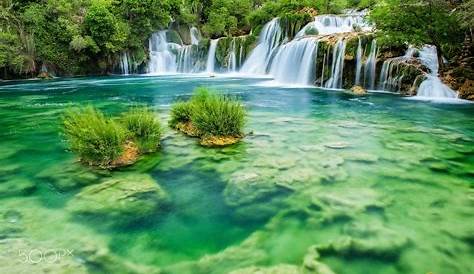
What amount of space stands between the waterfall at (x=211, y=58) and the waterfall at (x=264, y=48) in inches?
130

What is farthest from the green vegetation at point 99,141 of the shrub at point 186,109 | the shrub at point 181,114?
the shrub at point 181,114

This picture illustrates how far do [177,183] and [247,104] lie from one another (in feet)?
28.8

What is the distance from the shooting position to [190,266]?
4285 mm

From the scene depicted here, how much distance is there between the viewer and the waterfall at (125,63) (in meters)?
34.0

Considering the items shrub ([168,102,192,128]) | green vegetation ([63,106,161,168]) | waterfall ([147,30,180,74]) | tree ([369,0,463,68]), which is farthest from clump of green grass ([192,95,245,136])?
waterfall ([147,30,180,74])

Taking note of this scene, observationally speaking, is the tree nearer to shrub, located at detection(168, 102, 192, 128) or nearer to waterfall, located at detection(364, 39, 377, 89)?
waterfall, located at detection(364, 39, 377, 89)

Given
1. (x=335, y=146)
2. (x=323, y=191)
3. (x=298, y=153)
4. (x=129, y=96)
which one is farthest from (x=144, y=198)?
(x=129, y=96)

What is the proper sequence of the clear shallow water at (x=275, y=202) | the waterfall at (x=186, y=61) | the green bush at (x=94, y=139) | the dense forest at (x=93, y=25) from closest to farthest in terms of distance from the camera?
the clear shallow water at (x=275, y=202) → the green bush at (x=94, y=139) → the dense forest at (x=93, y=25) → the waterfall at (x=186, y=61)

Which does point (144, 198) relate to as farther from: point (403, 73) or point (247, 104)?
point (403, 73)

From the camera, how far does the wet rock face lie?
5630 millimetres

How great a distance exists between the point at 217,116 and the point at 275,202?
128 inches

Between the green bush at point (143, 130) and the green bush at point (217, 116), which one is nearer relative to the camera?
the green bush at point (143, 130)

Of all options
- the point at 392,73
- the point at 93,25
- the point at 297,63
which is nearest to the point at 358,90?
the point at 392,73

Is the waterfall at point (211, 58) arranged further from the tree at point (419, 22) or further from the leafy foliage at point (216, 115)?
the leafy foliage at point (216, 115)
